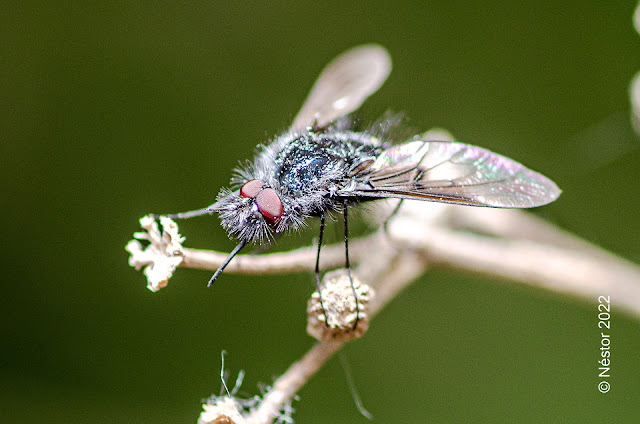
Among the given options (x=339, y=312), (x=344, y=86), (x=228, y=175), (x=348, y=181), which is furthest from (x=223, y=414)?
(x=228, y=175)

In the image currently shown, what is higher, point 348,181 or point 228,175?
point 228,175

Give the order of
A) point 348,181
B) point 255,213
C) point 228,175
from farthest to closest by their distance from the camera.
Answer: point 228,175, point 348,181, point 255,213

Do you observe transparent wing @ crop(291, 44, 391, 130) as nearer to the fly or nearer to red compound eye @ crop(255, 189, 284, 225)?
the fly

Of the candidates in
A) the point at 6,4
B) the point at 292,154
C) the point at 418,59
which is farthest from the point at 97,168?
the point at 418,59

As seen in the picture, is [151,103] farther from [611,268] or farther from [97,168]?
[611,268]

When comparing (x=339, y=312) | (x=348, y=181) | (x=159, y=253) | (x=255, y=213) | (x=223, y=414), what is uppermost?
(x=348, y=181)

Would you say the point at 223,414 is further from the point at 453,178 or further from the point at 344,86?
the point at 344,86
